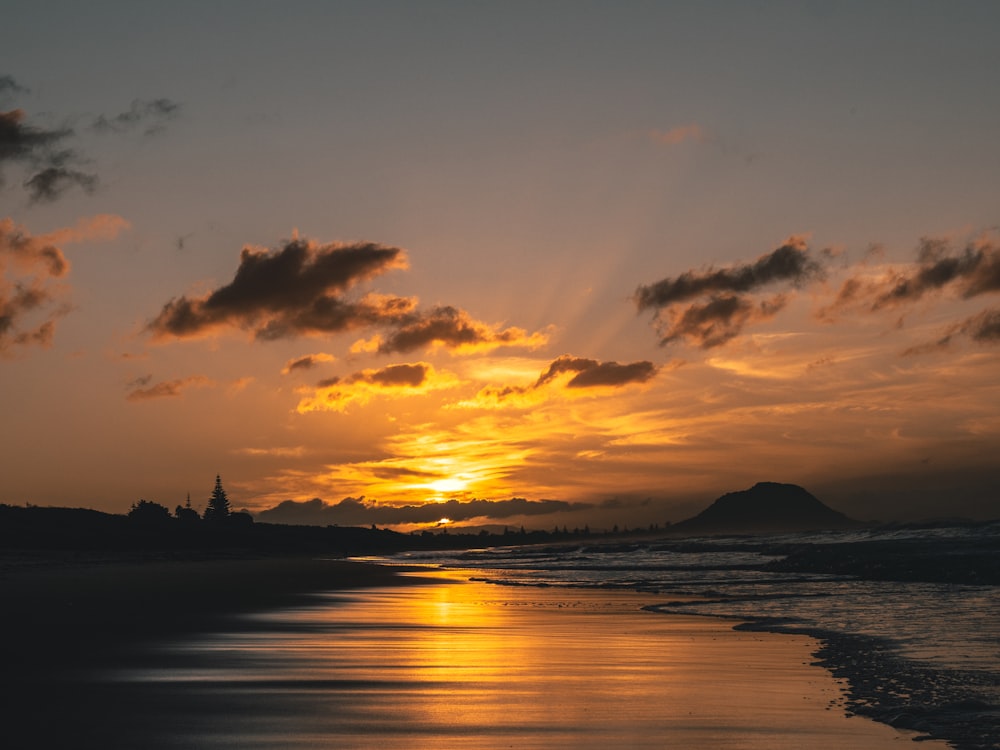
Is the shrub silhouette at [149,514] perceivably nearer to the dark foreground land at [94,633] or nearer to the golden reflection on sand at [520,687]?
the dark foreground land at [94,633]

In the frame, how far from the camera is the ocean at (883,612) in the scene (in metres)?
14.5

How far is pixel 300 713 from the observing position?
1399 centimetres

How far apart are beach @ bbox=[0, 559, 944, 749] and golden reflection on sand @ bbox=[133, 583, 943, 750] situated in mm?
48

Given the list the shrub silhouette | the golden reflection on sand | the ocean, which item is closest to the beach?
the golden reflection on sand

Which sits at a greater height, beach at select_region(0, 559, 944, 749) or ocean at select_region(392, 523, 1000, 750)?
beach at select_region(0, 559, 944, 749)

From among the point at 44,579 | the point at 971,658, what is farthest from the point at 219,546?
the point at 971,658

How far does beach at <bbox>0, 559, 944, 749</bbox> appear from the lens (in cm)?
1257

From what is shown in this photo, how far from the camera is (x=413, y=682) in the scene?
1694cm

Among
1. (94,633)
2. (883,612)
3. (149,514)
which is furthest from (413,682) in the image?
(149,514)

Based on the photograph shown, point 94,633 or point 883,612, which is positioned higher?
point 94,633

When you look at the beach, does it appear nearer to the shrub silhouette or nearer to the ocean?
the ocean

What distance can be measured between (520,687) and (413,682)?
1.95 m

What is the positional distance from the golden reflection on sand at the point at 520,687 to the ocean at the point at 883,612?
2.83 feet

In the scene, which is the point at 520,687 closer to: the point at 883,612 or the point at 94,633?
the point at 94,633
